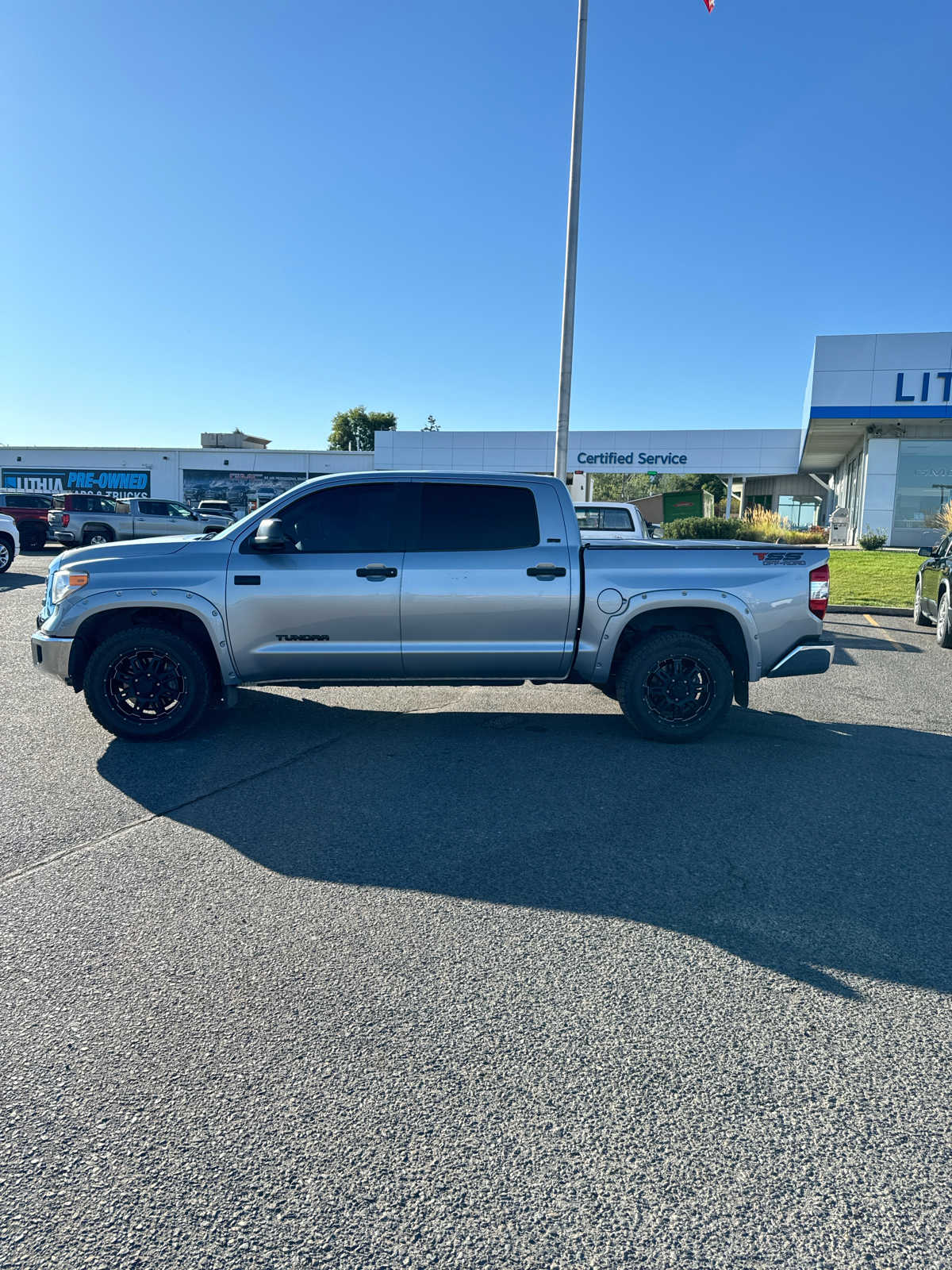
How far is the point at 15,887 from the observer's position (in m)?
3.95

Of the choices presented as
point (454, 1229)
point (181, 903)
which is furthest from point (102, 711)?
point (454, 1229)

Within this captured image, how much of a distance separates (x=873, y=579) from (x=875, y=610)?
14.1 feet

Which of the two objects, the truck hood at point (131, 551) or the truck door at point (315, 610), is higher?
the truck hood at point (131, 551)

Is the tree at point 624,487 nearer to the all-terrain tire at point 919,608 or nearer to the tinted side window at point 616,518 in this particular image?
the tinted side window at point 616,518

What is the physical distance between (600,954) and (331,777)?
262cm

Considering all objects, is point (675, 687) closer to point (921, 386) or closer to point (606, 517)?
point (606, 517)

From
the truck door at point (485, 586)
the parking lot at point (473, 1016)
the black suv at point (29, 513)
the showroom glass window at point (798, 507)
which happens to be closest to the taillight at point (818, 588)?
the parking lot at point (473, 1016)

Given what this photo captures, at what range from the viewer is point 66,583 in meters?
6.41

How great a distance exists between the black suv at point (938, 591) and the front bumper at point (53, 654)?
34.2 ft

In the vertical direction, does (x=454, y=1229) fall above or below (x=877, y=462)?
below

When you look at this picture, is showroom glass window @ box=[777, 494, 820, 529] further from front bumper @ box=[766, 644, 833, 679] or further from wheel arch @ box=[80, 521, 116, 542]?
front bumper @ box=[766, 644, 833, 679]

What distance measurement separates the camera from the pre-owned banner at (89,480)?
5291 centimetres

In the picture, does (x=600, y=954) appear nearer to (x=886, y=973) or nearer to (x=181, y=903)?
(x=886, y=973)

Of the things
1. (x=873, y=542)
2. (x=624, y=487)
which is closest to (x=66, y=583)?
(x=873, y=542)
